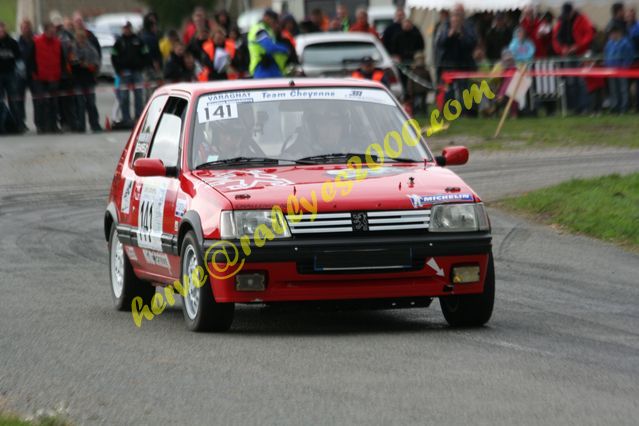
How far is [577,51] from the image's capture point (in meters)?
29.9

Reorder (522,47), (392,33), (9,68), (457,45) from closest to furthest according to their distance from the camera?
(9,68)
(522,47)
(457,45)
(392,33)

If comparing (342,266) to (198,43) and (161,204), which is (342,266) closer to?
(161,204)

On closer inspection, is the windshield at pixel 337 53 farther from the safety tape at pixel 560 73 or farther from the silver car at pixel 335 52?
the safety tape at pixel 560 73

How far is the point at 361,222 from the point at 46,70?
20.9 m

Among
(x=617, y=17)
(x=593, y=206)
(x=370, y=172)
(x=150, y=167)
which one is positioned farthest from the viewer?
(x=617, y=17)

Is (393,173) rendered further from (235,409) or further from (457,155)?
(235,409)

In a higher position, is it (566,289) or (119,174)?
(119,174)

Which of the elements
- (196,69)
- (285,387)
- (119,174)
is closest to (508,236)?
(119,174)

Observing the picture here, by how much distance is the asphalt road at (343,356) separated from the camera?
7.24m

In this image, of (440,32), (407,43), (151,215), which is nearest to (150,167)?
(151,215)

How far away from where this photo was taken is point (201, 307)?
959 cm

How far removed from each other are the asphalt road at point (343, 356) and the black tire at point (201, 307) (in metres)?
0.10

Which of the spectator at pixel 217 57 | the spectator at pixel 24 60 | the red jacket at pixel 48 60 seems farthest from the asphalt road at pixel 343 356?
the spectator at pixel 24 60

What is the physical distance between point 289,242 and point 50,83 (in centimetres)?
2092
